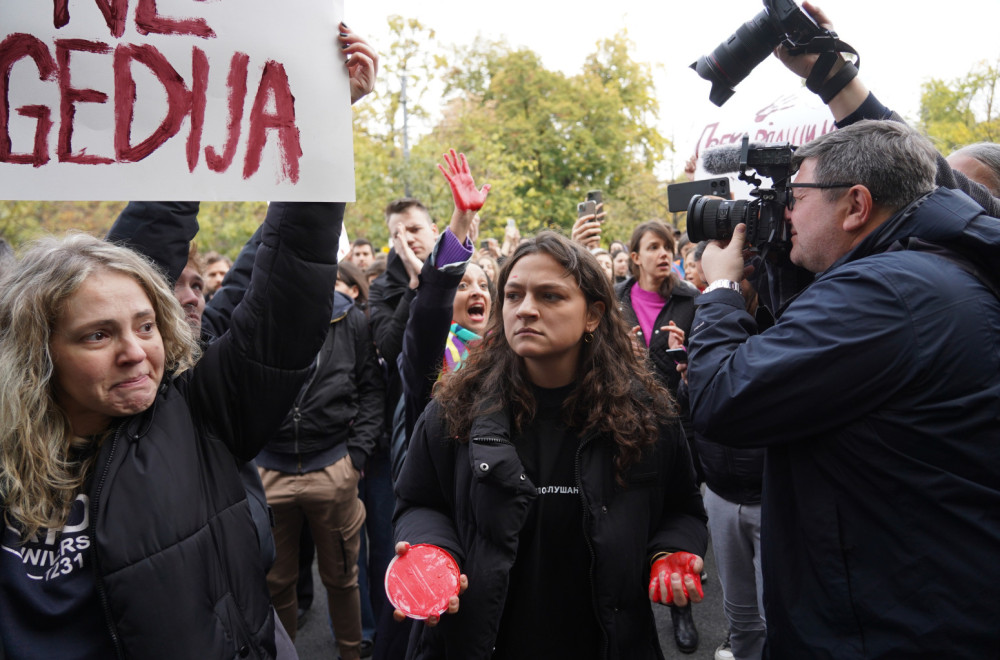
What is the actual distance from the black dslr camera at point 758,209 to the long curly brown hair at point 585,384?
353 millimetres

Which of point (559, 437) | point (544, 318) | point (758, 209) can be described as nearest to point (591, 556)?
point (559, 437)

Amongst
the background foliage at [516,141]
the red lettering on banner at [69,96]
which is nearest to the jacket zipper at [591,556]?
the red lettering on banner at [69,96]

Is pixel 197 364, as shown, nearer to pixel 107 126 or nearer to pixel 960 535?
pixel 107 126

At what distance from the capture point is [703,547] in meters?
1.82

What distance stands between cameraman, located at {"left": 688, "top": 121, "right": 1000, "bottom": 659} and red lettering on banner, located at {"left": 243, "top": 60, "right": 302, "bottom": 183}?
1.14 meters

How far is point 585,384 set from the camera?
6.43 ft

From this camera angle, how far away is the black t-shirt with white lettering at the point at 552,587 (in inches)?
→ 70.7

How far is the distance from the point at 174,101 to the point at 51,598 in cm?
105

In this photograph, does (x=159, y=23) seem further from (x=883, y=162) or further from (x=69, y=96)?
(x=883, y=162)

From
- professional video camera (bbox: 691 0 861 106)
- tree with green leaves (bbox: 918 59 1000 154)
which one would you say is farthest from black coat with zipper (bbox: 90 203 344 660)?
tree with green leaves (bbox: 918 59 1000 154)

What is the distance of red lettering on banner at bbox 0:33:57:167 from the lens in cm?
139

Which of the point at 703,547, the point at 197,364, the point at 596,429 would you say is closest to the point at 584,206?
the point at 596,429

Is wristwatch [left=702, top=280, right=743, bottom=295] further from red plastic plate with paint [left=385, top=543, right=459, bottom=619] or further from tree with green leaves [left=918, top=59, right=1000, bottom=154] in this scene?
tree with green leaves [left=918, top=59, right=1000, bottom=154]

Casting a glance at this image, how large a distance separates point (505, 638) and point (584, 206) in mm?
2087
